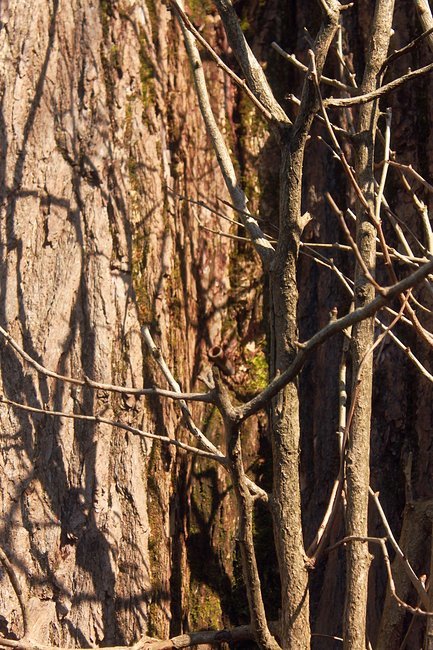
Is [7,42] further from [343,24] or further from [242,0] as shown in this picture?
[343,24]

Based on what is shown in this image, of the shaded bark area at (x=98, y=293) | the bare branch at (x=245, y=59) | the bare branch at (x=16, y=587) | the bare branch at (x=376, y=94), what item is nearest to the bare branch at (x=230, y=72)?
the bare branch at (x=245, y=59)

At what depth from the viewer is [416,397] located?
2.46 m

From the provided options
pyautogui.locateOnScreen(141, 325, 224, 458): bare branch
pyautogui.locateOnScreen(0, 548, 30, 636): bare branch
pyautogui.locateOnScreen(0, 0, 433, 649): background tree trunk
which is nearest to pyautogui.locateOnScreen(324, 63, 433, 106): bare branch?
pyautogui.locateOnScreen(141, 325, 224, 458): bare branch

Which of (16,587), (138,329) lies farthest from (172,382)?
(16,587)

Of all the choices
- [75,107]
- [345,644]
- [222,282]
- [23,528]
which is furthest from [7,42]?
[345,644]

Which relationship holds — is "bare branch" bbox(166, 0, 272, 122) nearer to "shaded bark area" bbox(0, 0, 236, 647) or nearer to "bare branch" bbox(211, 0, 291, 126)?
"bare branch" bbox(211, 0, 291, 126)

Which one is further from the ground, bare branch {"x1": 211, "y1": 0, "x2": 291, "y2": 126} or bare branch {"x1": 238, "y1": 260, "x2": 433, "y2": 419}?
bare branch {"x1": 211, "y1": 0, "x2": 291, "y2": 126}

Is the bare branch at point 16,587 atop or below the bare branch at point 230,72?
below

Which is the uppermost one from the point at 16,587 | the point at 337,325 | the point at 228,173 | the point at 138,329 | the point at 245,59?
the point at 245,59

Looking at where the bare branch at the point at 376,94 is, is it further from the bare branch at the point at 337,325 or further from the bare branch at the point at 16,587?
the bare branch at the point at 16,587

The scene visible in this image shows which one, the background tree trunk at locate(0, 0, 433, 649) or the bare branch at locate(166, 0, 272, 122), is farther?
the background tree trunk at locate(0, 0, 433, 649)

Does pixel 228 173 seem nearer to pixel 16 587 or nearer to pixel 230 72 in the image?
pixel 230 72

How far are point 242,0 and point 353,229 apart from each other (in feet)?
3.37

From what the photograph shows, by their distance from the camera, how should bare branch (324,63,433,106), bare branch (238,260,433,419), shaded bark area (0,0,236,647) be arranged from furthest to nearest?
shaded bark area (0,0,236,647), bare branch (324,63,433,106), bare branch (238,260,433,419)
